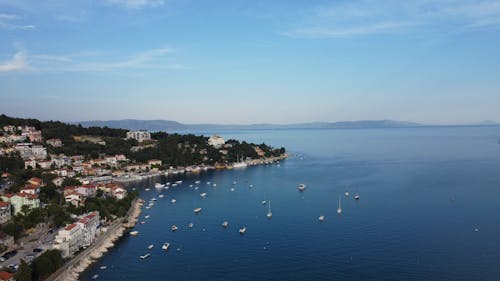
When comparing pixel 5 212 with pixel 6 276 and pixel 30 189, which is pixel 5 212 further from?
pixel 6 276

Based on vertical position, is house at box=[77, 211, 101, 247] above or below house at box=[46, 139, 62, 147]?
below

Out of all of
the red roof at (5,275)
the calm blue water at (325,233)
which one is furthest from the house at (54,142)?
the red roof at (5,275)

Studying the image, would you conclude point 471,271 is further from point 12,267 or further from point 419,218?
point 12,267

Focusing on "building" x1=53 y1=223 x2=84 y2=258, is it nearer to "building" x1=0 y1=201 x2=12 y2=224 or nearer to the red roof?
the red roof

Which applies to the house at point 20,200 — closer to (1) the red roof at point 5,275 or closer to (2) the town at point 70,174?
(2) the town at point 70,174

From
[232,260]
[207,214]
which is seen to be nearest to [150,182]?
[207,214]

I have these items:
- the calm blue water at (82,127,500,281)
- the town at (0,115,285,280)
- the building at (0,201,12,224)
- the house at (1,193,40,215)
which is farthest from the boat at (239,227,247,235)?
the building at (0,201,12,224)

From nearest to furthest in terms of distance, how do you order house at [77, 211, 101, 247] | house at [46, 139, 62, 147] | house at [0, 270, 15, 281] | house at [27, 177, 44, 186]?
1. house at [0, 270, 15, 281]
2. house at [77, 211, 101, 247]
3. house at [27, 177, 44, 186]
4. house at [46, 139, 62, 147]
